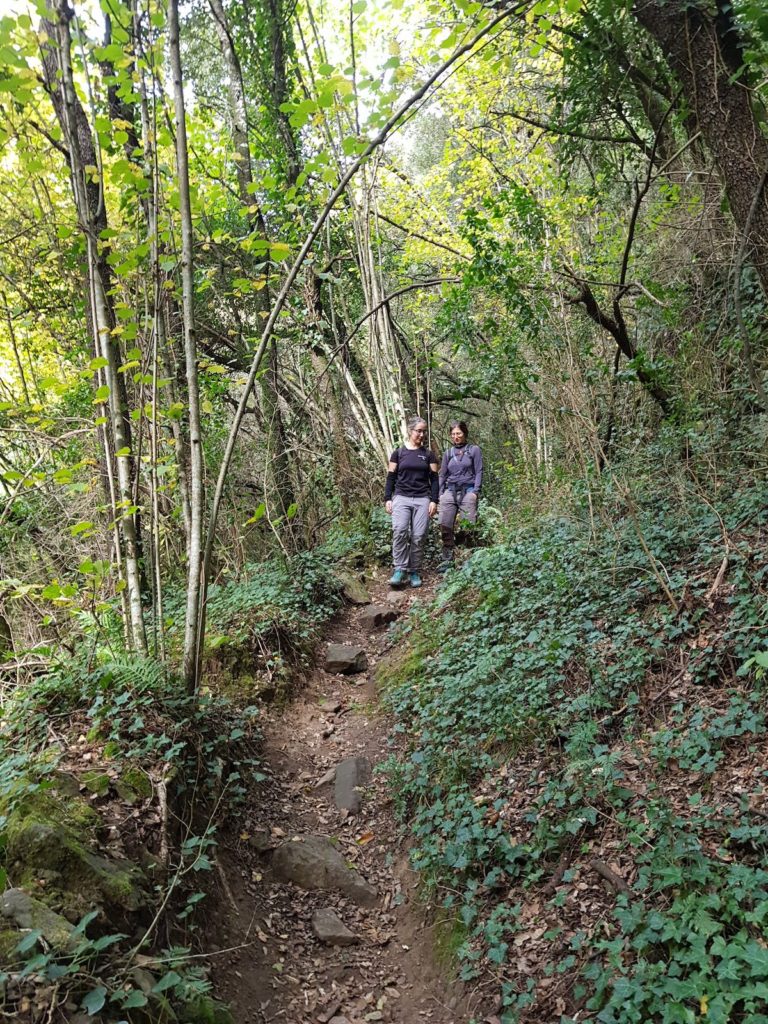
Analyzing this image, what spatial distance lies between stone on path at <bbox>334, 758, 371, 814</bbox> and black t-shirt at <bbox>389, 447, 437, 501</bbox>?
3643 millimetres

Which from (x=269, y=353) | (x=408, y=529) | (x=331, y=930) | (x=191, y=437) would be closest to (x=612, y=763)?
(x=331, y=930)

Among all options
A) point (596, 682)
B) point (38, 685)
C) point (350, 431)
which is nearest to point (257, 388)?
point (350, 431)

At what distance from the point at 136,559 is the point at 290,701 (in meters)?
2.17

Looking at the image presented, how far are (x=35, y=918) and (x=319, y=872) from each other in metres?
1.95

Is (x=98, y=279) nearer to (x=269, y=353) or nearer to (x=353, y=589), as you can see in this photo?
(x=269, y=353)

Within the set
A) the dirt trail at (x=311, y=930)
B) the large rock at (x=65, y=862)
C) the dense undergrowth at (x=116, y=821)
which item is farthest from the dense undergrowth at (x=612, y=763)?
the large rock at (x=65, y=862)

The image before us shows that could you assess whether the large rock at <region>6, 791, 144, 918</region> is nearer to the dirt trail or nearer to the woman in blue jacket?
the dirt trail

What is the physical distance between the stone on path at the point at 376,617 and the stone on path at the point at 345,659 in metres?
0.59

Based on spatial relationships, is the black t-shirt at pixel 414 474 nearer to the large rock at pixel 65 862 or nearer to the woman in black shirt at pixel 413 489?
the woman in black shirt at pixel 413 489

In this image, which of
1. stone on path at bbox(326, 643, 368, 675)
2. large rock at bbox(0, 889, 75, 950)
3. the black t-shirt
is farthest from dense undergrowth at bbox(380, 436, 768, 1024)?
the black t-shirt

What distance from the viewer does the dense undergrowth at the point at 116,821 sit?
2.13 metres

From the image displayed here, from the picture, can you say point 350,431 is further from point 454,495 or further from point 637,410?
point 637,410

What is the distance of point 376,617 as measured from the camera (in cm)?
714

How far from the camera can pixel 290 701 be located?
5.64 metres
